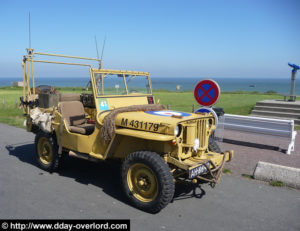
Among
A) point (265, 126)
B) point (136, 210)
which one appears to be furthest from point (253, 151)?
point (136, 210)

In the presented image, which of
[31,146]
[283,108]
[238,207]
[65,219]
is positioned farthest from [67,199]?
[283,108]

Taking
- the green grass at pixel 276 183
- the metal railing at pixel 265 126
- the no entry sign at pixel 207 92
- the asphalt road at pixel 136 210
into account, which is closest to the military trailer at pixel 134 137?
the asphalt road at pixel 136 210

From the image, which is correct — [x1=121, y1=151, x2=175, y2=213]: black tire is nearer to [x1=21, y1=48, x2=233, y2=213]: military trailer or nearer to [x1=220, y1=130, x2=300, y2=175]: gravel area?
[x1=21, y1=48, x2=233, y2=213]: military trailer

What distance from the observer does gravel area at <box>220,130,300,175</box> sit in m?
5.97

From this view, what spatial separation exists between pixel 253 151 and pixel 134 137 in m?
4.36

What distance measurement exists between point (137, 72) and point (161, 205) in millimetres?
2968

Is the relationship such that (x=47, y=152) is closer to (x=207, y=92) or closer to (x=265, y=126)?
(x=207, y=92)

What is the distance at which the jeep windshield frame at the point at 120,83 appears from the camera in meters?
5.00

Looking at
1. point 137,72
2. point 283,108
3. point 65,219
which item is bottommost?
point 65,219

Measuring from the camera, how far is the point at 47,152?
565cm

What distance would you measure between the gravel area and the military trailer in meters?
1.40

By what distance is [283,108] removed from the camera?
39.5ft

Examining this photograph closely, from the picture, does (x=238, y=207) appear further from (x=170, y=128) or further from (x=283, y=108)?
(x=283, y=108)

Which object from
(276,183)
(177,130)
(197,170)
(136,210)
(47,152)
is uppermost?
(177,130)
